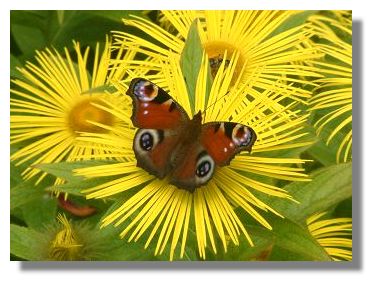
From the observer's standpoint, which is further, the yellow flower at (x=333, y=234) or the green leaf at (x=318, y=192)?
the yellow flower at (x=333, y=234)

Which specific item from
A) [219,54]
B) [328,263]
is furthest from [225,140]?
[328,263]

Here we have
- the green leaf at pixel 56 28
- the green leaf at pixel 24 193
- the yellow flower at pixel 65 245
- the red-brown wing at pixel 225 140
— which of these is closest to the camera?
the red-brown wing at pixel 225 140

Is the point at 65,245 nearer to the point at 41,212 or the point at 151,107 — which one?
the point at 41,212

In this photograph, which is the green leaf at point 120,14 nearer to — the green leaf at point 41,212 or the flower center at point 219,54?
Result: the flower center at point 219,54

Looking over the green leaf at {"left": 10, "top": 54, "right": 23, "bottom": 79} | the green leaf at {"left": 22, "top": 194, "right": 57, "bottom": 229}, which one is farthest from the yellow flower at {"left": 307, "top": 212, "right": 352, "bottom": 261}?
the green leaf at {"left": 10, "top": 54, "right": 23, "bottom": 79}

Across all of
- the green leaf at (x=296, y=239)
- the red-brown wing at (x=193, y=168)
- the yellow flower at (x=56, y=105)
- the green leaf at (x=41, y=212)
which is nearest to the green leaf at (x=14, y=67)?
the yellow flower at (x=56, y=105)
